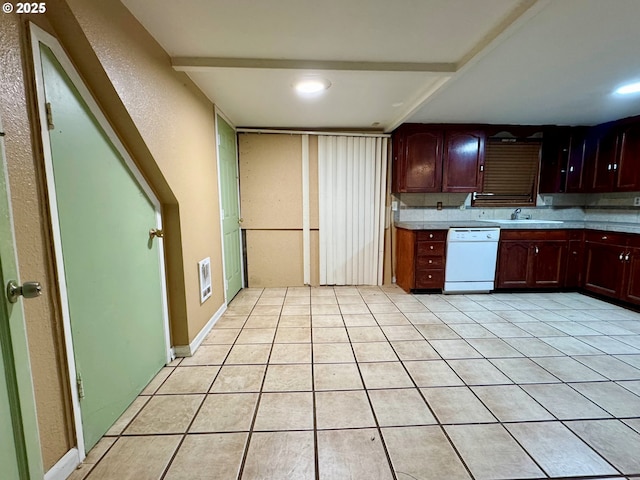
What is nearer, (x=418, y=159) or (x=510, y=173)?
(x=418, y=159)

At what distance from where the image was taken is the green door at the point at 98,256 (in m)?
1.20

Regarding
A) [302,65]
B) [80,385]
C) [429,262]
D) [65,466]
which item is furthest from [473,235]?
[65,466]

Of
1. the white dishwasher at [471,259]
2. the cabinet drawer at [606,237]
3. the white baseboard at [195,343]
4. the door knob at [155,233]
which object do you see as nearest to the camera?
the door knob at [155,233]

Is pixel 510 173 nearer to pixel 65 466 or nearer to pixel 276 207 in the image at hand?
pixel 276 207

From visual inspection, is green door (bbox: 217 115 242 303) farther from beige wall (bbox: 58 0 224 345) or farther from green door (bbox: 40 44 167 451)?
green door (bbox: 40 44 167 451)

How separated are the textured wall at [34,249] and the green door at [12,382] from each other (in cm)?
15

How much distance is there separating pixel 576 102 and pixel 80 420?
4510 mm

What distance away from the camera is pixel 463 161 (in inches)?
A: 145

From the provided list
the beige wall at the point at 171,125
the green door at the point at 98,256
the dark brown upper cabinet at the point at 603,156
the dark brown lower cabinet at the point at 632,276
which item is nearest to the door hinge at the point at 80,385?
the green door at the point at 98,256

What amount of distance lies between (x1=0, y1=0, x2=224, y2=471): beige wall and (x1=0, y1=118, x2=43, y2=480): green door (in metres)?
0.16

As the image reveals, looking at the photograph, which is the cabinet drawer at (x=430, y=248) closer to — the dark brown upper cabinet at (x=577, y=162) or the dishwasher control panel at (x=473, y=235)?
the dishwasher control panel at (x=473, y=235)

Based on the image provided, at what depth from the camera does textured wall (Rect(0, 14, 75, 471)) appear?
98cm

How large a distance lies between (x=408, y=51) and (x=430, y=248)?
2285 millimetres

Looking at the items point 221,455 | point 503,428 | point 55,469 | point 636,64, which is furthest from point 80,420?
point 636,64
